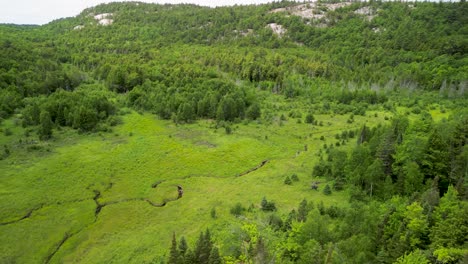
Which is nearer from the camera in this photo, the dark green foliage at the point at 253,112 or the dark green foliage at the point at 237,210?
the dark green foliage at the point at 237,210

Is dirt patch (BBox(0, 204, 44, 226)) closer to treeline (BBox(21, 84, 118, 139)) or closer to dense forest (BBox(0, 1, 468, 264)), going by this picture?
dense forest (BBox(0, 1, 468, 264))

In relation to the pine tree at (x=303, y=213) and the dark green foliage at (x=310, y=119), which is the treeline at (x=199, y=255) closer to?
the pine tree at (x=303, y=213)

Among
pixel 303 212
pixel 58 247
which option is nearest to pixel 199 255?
pixel 303 212

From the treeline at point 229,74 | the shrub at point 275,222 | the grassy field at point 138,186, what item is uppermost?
the treeline at point 229,74

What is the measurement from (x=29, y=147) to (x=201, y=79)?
69.0 metres

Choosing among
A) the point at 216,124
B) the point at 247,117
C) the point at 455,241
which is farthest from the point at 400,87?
the point at 455,241

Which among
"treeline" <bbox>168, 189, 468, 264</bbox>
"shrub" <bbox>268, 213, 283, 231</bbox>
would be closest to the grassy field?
"shrub" <bbox>268, 213, 283, 231</bbox>

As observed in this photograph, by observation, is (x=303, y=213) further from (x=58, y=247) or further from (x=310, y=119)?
(x=310, y=119)

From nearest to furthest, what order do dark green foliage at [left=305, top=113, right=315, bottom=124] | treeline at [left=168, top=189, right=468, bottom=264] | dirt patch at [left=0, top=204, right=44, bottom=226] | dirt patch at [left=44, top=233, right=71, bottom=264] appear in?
treeline at [left=168, top=189, right=468, bottom=264]
dirt patch at [left=44, top=233, right=71, bottom=264]
dirt patch at [left=0, top=204, right=44, bottom=226]
dark green foliage at [left=305, top=113, right=315, bottom=124]

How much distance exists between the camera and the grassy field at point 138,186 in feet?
158

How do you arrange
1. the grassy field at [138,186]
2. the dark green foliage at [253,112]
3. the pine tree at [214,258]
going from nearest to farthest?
1. the pine tree at [214,258]
2. the grassy field at [138,186]
3. the dark green foliage at [253,112]

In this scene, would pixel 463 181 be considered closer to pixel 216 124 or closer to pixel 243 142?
pixel 243 142

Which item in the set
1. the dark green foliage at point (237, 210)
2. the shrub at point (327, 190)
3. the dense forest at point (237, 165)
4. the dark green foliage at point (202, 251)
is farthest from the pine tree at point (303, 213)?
the dark green foliage at point (202, 251)

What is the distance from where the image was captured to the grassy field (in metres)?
48.1
